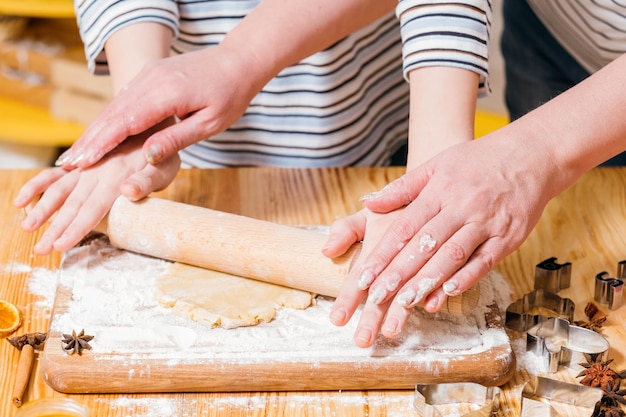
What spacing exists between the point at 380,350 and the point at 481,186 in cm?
27

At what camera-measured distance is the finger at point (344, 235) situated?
1.25 metres

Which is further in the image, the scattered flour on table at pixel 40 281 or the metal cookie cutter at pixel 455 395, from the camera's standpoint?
the scattered flour on table at pixel 40 281

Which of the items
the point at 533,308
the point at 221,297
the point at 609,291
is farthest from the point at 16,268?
the point at 609,291

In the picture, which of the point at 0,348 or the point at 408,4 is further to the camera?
the point at 408,4

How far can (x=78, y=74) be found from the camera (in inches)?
113

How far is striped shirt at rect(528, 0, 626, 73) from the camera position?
1520 mm

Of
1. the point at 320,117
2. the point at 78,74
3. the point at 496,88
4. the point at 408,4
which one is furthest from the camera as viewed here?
the point at 496,88

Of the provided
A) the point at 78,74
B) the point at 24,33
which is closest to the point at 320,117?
the point at 78,74

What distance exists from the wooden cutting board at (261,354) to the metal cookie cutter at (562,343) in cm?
6

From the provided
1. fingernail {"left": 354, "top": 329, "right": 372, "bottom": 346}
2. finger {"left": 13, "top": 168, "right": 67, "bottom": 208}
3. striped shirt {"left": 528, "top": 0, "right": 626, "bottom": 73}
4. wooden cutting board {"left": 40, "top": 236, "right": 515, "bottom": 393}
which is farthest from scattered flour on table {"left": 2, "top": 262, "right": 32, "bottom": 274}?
striped shirt {"left": 528, "top": 0, "right": 626, "bottom": 73}

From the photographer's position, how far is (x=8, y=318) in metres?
1.31

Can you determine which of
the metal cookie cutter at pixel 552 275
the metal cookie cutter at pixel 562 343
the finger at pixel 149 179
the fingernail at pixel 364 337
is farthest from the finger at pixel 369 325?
the finger at pixel 149 179

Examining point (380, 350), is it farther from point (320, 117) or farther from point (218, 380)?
point (320, 117)

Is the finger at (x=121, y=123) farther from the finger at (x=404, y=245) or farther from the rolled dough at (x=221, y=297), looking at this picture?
the finger at (x=404, y=245)
